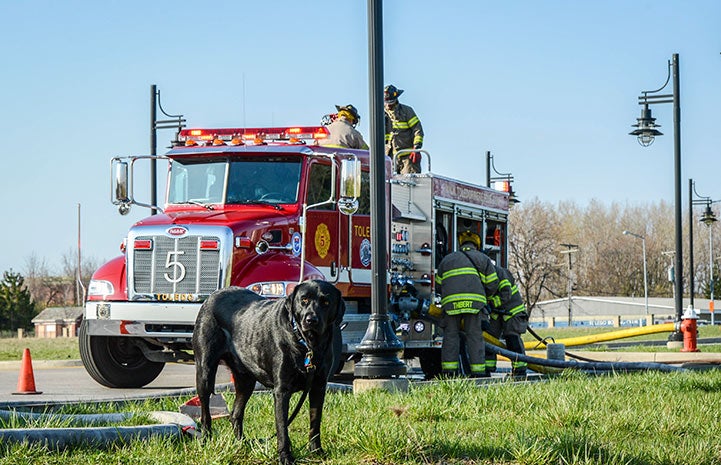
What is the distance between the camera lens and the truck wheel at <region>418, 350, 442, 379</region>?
51.4 feet

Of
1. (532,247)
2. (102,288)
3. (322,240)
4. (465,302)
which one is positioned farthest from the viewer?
(532,247)

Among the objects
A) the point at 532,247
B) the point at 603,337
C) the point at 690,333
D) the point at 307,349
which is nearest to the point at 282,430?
the point at 307,349

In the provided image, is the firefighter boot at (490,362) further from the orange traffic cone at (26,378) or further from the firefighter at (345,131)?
the orange traffic cone at (26,378)

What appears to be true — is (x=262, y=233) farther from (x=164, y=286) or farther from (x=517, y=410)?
(x=517, y=410)

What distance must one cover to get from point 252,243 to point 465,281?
9.58 feet

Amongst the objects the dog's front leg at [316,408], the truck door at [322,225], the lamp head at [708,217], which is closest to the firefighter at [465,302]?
the truck door at [322,225]

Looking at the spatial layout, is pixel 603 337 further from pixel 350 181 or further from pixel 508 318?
pixel 350 181

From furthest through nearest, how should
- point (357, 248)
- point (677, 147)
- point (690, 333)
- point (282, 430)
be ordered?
point (677, 147), point (690, 333), point (357, 248), point (282, 430)

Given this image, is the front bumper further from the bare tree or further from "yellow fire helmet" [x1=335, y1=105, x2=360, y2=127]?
the bare tree

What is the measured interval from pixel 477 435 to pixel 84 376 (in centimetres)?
1157

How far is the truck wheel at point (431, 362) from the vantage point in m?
15.7

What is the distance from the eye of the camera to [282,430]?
6.04 meters

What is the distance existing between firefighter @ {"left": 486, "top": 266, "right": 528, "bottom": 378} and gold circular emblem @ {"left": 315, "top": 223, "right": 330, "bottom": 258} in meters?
2.53

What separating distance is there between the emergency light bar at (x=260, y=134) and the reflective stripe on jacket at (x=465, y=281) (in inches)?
92.4
